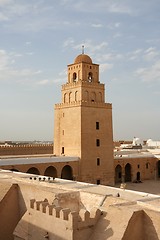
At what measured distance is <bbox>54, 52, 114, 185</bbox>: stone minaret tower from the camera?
87.2ft

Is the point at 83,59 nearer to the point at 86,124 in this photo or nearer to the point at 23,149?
the point at 86,124

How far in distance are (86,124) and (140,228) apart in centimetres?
1707

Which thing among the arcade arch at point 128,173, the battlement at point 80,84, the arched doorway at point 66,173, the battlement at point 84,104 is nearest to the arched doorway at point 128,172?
the arcade arch at point 128,173

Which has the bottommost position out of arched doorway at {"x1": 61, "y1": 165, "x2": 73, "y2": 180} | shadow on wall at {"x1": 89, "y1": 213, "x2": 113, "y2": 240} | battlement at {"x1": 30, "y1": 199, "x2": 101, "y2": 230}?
shadow on wall at {"x1": 89, "y1": 213, "x2": 113, "y2": 240}

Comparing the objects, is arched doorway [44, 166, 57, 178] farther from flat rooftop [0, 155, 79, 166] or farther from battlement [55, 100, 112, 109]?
battlement [55, 100, 112, 109]

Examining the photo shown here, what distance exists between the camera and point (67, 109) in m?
27.9

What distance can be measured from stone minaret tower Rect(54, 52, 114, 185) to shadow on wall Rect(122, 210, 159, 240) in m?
16.3

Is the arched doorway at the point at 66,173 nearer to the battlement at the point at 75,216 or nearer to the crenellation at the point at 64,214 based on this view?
the battlement at the point at 75,216

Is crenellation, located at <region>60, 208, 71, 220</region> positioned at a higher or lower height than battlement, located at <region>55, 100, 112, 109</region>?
lower

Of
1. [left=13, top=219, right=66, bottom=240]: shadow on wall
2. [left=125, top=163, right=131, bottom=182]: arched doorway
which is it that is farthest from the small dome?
[left=13, top=219, right=66, bottom=240]: shadow on wall

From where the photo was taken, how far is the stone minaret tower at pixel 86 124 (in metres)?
26.6

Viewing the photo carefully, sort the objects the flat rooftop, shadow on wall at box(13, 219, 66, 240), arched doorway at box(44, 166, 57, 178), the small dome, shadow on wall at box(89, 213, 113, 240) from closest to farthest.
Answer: shadow on wall at box(89, 213, 113, 240)
shadow on wall at box(13, 219, 66, 240)
the flat rooftop
arched doorway at box(44, 166, 57, 178)
the small dome

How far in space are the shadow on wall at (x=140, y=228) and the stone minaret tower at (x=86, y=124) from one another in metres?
16.3

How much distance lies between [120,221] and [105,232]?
2.21 feet
